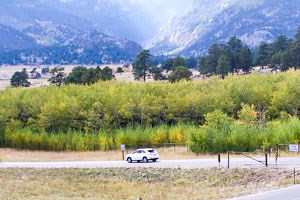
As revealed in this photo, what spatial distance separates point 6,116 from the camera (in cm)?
9138

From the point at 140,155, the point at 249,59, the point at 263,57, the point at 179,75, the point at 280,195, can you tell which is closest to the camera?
the point at 280,195

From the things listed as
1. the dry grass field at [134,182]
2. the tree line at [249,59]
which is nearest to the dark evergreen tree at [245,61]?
the tree line at [249,59]

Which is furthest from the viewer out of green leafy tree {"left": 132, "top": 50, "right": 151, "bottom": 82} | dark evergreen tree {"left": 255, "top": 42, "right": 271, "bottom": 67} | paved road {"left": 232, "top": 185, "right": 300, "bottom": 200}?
dark evergreen tree {"left": 255, "top": 42, "right": 271, "bottom": 67}

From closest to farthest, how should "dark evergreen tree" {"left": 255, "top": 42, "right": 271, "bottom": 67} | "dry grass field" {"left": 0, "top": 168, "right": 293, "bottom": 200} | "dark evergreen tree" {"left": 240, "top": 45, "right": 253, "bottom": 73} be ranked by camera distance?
1. "dry grass field" {"left": 0, "top": 168, "right": 293, "bottom": 200}
2. "dark evergreen tree" {"left": 240, "top": 45, "right": 253, "bottom": 73}
3. "dark evergreen tree" {"left": 255, "top": 42, "right": 271, "bottom": 67}

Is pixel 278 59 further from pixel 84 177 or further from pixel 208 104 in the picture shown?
pixel 84 177

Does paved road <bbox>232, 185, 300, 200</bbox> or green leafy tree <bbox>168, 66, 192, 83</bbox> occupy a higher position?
green leafy tree <bbox>168, 66, 192, 83</bbox>

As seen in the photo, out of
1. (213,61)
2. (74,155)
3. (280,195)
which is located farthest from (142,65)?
(280,195)

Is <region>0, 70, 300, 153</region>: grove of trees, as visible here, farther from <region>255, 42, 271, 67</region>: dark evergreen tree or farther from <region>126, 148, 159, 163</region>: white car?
<region>255, 42, 271, 67</region>: dark evergreen tree

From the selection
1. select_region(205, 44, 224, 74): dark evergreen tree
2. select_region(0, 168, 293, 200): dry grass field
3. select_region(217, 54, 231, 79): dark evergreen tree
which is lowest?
select_region(0, 168, 293, 200): dry grass field

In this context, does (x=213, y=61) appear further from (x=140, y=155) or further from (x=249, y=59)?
(x=140, y=155)

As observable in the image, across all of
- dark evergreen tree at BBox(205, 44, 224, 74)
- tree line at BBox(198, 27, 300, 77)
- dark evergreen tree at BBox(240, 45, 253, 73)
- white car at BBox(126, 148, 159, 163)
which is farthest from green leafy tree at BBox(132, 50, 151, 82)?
white car at BBox(126, 148, 159, 163)

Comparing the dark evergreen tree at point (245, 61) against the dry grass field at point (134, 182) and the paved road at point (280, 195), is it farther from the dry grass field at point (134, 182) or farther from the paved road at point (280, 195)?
the paved road at point (280, 195)

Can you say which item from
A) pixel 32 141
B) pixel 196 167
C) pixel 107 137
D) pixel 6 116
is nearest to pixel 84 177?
pixel 196 167

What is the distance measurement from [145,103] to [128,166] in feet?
119
